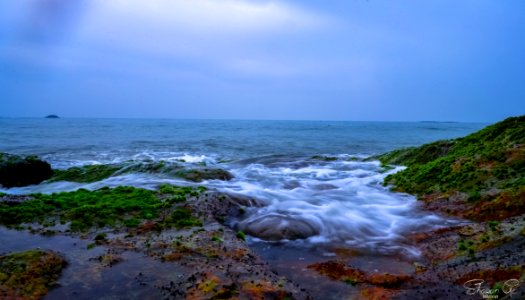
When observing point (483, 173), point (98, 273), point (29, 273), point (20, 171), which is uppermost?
point (483, 173)

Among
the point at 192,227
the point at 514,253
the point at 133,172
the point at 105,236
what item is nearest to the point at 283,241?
the point at 192,227

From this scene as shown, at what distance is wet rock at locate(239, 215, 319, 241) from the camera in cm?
999

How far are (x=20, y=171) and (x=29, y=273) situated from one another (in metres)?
15.7

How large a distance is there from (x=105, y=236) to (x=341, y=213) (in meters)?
7.01

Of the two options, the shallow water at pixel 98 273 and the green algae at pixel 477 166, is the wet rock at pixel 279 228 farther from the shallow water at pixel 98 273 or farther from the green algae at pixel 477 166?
the green algae at pixel 477 166

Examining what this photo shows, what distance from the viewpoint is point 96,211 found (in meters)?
10.8

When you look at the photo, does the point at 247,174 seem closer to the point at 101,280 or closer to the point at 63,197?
the point at 63,197

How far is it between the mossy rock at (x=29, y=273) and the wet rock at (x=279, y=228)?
4775 millimetres

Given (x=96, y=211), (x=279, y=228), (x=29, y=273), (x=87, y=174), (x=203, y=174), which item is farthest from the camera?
(x=87, y=174)

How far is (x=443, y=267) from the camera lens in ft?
24.8

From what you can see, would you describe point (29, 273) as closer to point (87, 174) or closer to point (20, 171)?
point (87, 174)

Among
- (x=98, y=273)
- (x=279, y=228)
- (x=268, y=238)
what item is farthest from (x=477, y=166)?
(x=98, y=273)

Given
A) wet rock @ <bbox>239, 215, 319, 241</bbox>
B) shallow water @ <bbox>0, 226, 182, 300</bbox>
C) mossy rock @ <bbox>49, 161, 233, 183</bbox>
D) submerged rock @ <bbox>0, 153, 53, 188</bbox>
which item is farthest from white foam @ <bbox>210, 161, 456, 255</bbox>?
submerged rock @ <bbox>0, 153, 53, 188</bbox>

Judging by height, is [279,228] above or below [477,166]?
below
